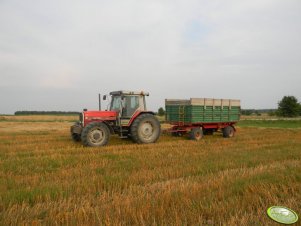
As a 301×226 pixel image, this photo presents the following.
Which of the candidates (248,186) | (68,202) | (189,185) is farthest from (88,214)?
(248,186)

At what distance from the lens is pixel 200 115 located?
13.7 m

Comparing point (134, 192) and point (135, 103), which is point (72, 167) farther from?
point (135, 103)

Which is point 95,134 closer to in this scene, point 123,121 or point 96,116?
point 96,116

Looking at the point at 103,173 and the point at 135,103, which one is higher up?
the point at 135,103

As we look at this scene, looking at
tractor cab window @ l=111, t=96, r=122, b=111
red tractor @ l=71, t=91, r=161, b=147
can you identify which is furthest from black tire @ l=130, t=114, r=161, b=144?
tractor cab window @ l=111, t=96, r=122, b=111

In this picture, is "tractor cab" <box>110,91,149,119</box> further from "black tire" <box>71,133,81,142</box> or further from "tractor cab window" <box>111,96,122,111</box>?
"black tire" <box>71,133,81,142</box>

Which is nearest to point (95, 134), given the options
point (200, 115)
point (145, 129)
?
point (145, 129)

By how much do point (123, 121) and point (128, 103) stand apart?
0.75 m

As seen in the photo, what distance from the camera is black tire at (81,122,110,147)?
1077cm

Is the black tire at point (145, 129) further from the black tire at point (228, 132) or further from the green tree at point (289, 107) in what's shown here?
the green tree at point (289, 107)

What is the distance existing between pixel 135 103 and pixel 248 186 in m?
7.58

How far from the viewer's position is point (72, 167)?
7.29 metres

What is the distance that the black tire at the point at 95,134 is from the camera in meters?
10.8

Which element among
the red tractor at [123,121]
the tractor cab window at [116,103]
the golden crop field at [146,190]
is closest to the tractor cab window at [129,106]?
the red tractor at [123,121]
